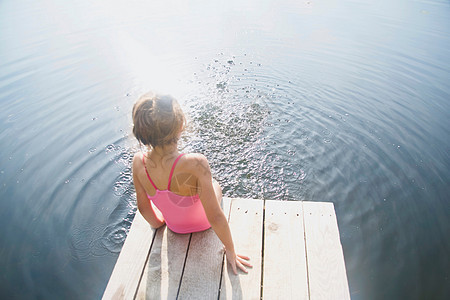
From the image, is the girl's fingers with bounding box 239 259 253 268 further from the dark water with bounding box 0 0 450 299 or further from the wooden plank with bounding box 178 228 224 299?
the dark water with bounding box 0 0 450 299

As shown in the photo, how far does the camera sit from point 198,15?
10.8 metres

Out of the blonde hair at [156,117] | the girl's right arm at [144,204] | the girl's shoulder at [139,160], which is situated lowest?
the girl's right arm at [144,204]

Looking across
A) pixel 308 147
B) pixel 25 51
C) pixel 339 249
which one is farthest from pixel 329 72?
pixel 25 51

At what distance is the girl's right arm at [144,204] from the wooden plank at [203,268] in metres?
0.34

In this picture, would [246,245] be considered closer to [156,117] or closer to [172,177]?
[172,177]

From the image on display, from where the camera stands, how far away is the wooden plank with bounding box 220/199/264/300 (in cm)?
207

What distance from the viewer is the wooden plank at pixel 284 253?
2090 mm

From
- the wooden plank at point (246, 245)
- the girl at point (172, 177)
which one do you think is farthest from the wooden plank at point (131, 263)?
the wooden plank at point (246, 245)

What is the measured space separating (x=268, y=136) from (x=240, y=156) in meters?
0.70

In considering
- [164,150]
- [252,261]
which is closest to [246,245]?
[252,261]

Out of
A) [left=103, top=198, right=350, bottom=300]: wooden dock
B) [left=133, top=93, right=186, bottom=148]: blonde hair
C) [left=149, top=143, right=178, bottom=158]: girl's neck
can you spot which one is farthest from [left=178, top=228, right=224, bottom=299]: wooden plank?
[left=133, top=93, right=186, bottom=148]: blonde hair

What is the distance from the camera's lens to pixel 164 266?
7.34ft

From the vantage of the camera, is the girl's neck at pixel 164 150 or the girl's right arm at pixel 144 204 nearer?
the girl's neck at pixel 164 150

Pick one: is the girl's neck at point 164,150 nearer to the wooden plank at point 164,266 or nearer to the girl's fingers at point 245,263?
the wooden plank at point 164,266
